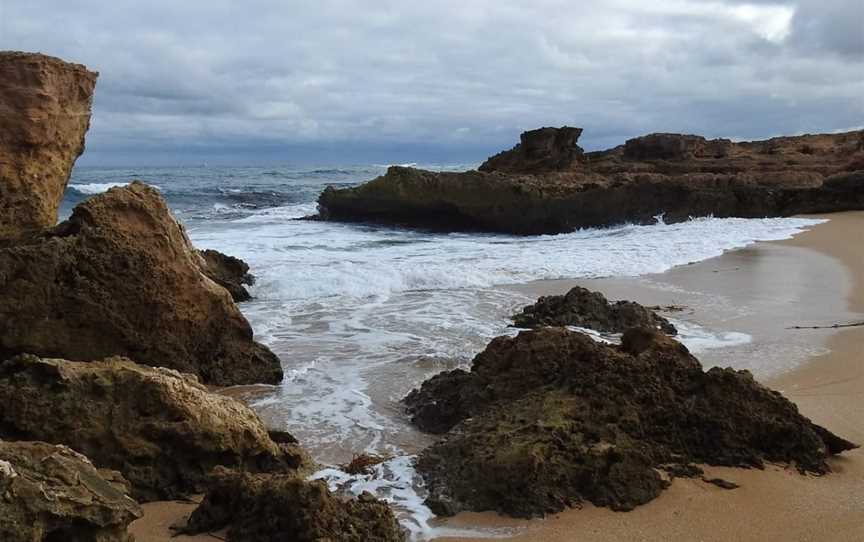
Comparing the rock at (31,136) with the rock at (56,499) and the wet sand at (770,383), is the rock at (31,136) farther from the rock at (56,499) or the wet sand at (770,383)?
the wet sand at (770,383)

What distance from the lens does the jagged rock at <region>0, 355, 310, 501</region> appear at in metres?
3.23

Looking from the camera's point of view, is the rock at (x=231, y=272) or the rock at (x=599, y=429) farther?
the rock at (x=231, y=272)

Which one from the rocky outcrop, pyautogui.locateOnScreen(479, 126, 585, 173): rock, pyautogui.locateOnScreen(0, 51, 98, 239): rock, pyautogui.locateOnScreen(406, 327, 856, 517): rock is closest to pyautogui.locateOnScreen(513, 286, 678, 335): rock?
pyautogui.locateOnScreen(406, 327, 856, 517): rock

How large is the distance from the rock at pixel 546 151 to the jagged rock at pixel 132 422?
19.5 m

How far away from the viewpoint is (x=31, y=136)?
17.1 ft

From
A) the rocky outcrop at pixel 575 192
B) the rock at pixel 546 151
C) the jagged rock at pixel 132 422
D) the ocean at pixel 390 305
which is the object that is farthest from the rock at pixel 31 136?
the rock at pixel 546 151

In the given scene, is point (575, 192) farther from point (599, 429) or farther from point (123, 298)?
point (599, 429)

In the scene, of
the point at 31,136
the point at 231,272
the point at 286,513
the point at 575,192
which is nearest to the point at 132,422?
the point at 286,513

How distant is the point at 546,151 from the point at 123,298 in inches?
744

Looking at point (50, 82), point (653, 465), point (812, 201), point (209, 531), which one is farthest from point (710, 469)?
point (812, 201)

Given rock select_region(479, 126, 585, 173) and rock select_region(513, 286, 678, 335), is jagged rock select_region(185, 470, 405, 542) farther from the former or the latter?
rock select_region(479, 126, 585, 173)

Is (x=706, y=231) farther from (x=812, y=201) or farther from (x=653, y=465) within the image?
(x=653, y=465)

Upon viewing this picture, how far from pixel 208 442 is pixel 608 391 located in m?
1.87

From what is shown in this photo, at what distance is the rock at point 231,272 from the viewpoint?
8.82 meters
